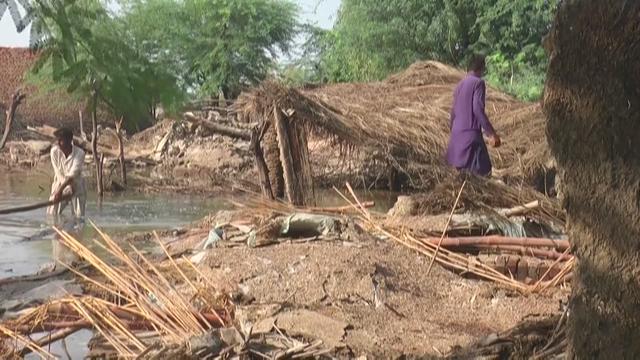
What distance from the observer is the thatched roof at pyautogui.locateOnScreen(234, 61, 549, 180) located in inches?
472

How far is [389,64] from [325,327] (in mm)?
21688

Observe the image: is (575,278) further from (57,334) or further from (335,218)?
(335,218)

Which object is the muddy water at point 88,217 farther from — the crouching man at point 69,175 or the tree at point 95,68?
the tree at point 95,68

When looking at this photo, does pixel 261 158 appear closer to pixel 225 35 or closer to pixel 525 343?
pixel 525 343

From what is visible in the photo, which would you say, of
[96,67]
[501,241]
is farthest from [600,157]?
[501,241]

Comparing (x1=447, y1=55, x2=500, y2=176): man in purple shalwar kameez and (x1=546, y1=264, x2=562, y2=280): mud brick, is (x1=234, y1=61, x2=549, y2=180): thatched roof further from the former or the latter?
(x1=546, y1=264, x2=562, y2=280): mud brick

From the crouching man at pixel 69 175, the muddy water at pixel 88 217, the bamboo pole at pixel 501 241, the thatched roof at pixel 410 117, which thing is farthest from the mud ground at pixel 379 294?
the crouching man at pixel 69 175

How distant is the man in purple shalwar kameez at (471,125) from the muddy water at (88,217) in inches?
171

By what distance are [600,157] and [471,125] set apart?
6000 millimetres

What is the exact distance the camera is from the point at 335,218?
8297mm

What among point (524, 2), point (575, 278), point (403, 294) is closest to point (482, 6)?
point (524, 2)

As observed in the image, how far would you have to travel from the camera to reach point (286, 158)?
11.3m

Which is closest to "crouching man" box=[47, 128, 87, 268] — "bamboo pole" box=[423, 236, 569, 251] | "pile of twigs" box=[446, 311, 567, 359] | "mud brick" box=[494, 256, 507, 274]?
"bamboo pole" box=[423, 236, 569, 251]

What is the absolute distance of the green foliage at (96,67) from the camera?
3.23 m
